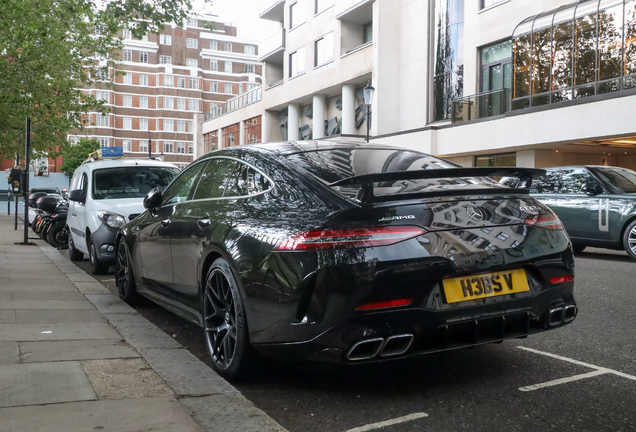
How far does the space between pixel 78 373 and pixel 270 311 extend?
1.31m

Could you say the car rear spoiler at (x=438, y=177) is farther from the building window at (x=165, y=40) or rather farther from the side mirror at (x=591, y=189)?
the building window at (x=165, y=40)

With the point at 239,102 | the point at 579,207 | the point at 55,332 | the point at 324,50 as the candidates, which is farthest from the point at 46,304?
the point at 239,102

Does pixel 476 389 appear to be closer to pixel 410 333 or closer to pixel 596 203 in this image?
pixel 410 333

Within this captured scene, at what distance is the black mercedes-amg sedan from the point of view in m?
3.15

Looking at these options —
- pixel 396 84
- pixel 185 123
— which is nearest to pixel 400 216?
pixel 396 84

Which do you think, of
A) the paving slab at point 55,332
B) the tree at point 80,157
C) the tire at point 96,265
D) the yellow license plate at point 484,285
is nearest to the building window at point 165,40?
the tree at point 80,157

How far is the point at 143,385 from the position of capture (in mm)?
3570

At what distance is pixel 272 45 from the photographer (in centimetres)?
4266

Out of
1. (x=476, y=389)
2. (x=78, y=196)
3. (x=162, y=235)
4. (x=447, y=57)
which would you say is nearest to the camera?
(x=476, y=389)

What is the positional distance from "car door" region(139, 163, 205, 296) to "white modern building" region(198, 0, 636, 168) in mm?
17421

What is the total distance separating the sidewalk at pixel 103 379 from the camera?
3.00 m

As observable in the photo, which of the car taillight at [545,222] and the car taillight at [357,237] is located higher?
the car taillight at [545,222]

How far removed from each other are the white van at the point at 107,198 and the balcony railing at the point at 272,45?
104 ft

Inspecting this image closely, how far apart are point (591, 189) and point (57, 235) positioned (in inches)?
462
